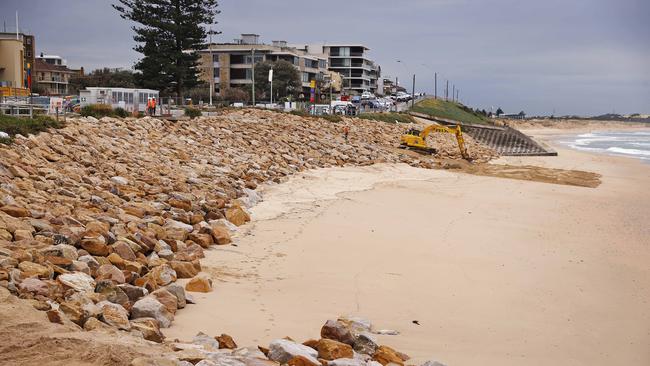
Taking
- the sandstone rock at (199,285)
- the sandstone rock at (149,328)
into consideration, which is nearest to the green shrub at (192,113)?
the sandstone rock at (199,285)

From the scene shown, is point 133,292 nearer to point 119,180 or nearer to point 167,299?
point 167,299

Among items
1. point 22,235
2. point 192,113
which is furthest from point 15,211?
point 192,113

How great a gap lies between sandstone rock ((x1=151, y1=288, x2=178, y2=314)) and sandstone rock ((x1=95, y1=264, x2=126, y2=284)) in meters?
0.69

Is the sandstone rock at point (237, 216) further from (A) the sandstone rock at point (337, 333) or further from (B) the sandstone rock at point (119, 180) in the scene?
(A) the sandstone rock at point (337, 333)

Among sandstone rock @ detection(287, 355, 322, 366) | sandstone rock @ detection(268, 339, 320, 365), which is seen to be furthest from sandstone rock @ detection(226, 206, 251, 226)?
sandstone rock @ detection(287, 355, 322, 366)

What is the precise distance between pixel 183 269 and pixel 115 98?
24.6m

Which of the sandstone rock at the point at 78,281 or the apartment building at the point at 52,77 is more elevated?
the apartment building at the point at 52,77

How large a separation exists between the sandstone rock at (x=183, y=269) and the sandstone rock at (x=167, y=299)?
1706mm

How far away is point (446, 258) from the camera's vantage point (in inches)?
546

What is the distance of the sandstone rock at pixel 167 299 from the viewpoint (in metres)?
8.37

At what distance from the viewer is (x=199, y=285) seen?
32.0 ft

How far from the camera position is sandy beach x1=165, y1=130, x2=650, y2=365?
28.8 feet

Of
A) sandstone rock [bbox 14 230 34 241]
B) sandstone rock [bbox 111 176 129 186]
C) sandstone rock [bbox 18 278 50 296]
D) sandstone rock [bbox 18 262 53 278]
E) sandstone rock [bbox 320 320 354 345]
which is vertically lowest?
sandstone rock [bbox 320 320 354 345]

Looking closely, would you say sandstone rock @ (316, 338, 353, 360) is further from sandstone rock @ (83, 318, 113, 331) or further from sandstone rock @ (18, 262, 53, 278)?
sandstone rock @ (18, 262, 53, 278)
